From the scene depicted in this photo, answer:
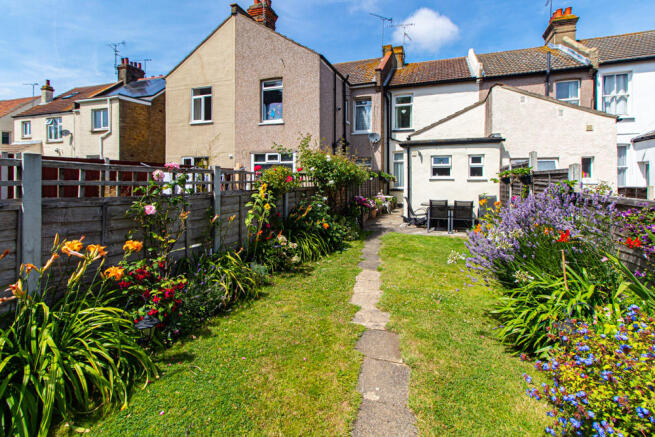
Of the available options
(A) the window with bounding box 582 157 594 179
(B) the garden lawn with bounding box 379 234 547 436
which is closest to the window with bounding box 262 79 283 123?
(B) the garden lawn with bounding box 379 234 547 436

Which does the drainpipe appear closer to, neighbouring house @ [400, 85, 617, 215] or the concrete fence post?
neighbouring house @ [400, 85, 617, 215]

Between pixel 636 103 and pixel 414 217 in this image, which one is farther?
pixel 636 103

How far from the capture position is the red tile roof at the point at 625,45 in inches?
642

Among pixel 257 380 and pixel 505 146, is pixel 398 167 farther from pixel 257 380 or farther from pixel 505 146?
pixel 257 380

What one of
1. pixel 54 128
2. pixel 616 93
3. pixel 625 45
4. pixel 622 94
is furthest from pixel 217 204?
pixel 54 128

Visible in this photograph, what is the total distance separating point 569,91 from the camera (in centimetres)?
1702

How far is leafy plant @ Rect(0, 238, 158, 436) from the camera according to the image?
2.43 meters

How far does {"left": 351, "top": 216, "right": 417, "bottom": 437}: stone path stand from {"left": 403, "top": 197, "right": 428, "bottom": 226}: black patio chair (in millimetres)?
8294

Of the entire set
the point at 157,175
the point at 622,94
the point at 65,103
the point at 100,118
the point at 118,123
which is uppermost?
the point at 65,103

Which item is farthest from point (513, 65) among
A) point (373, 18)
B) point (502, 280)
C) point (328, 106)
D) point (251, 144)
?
point (502, 280)

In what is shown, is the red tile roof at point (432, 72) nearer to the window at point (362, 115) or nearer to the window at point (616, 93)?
the window at point (362, 115)

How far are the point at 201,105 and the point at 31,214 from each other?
14100mm

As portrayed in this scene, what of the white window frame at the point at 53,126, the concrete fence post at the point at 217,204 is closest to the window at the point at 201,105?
the concrete fence post at the point at 217,204

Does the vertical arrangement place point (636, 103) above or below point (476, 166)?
above
